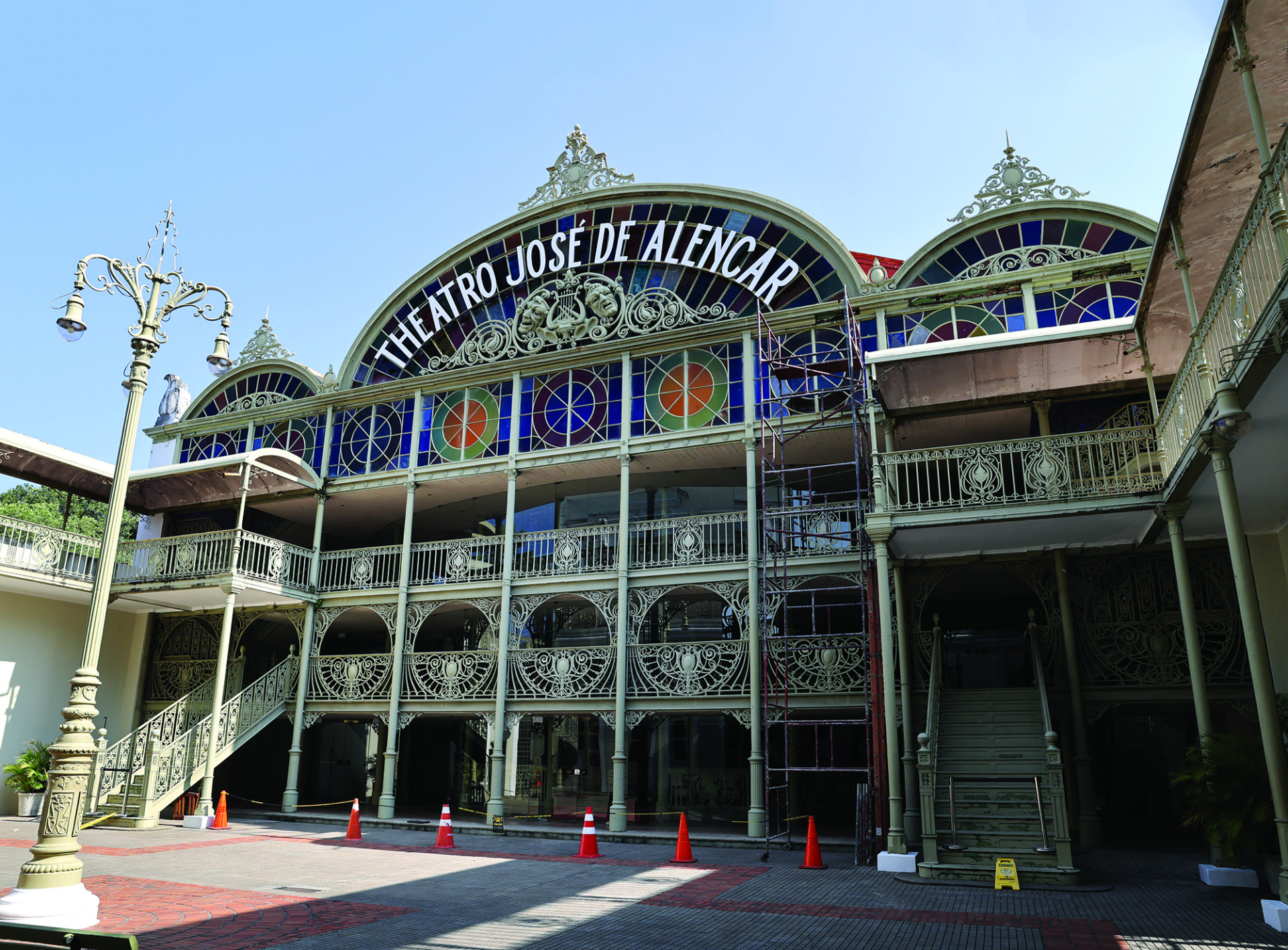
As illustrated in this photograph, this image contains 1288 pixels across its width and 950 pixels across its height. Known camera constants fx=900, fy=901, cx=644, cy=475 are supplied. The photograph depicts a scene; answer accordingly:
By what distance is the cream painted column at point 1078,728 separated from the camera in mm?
13891

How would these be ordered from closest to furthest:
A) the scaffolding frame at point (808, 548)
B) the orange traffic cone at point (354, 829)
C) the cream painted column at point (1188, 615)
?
1. the cream painted column at point (1188, 615)
2. the scaffolding frame at point (808, 548)
3. the orange traffic cone at point (354, 829)

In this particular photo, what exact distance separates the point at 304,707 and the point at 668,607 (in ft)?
27.6

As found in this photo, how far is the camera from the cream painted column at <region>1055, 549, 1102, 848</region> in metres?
13.9

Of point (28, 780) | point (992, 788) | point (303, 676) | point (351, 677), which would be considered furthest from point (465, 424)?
point (992, 788)

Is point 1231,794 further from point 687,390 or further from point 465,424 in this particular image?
point 465,424

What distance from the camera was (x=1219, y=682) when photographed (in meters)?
13.3

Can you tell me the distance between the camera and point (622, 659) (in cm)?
1697

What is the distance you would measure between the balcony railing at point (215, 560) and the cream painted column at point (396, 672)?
248 cm

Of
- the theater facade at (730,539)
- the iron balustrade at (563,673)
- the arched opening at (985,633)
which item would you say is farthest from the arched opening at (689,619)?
the arched opening at (985,633)

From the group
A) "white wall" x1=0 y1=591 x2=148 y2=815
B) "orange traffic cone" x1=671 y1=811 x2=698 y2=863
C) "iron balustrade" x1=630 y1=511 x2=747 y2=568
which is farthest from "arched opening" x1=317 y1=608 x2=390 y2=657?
"orange traffic cone" x1=671 y1=811 x2=698 y2=863

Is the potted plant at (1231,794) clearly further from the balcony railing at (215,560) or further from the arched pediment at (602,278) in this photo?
the balcony railing at (215,560)

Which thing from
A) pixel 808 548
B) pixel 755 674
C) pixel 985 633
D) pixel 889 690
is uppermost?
pixel 808 548

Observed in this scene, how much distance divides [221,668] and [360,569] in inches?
137

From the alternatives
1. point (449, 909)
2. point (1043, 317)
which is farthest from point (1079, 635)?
point (449, 909)
